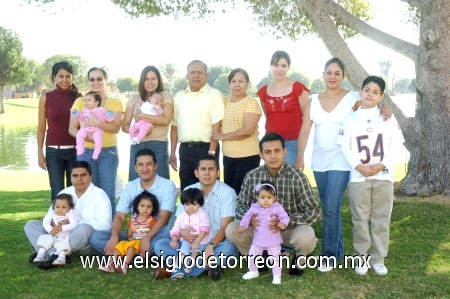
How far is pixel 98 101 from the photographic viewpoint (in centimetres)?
556

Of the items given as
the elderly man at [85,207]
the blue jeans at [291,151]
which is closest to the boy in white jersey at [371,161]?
the blue jeans at [291,151]

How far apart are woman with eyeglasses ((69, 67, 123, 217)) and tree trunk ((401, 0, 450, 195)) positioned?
4887 millimetres

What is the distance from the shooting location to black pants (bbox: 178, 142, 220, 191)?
5.61 metres

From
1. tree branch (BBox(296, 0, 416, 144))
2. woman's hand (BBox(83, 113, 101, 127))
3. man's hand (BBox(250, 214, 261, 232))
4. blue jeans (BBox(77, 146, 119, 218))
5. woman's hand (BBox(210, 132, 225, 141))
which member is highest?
tree branch (BBox(296, 0, 416, 144))

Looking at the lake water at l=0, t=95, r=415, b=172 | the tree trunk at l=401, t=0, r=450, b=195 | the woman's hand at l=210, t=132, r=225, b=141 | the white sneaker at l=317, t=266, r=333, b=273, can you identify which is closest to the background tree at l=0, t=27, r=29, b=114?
the lake water at l=0, t=95, r=415, b=172

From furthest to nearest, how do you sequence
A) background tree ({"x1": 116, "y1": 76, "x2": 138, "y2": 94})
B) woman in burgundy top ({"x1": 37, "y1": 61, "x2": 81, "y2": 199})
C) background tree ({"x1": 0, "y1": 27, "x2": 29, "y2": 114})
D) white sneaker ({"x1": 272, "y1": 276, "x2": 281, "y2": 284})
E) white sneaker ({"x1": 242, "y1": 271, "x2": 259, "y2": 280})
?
background tree ({"x1": 116, "y1": 76, "x2": 138, "y2": 94}) < background tree ({"x1": 0, "y1": 27, "x2": 29, "y2": 114}) < woman in burgundy top ({"x1": 37, "y1": 61, "x2": 81, "y2": 199}) < white sneaker ({"x1": 242, "y1": 271, "x2": 259, "y2": 280}) < white sneaker ({"x1": 272, "y1": 276, "x2": 281, "y2": 284})

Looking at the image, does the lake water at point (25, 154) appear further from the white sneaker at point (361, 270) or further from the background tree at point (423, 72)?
the white sneaker at point (361, 270)

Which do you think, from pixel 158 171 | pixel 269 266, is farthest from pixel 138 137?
pixel 269 266

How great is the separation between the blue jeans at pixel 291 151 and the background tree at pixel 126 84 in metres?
103

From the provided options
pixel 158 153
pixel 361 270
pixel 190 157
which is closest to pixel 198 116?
pixel 190 157

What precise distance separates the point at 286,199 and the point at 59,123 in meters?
2.62

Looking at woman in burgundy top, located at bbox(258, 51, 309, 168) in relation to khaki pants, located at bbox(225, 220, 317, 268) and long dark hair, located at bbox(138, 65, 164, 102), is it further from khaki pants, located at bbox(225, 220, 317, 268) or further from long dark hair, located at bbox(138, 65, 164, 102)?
long dark hair, located at bbox(138, 65, 164, 102)

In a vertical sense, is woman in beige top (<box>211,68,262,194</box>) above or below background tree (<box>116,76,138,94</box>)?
below

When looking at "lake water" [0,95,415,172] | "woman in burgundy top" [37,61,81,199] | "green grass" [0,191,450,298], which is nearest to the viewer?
"green grass" [0,191,450,298]
